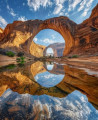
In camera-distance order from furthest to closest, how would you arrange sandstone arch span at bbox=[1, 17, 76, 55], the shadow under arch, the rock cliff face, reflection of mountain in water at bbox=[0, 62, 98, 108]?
the shadow under arch < sandstone arch span at bbox=[1, 17, 76, 55] < the rock cliff face < reflection of mountain in water at bbox=[0, 62, 98, 108]

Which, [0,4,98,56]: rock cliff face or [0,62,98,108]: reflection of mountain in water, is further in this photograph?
[0,4,98,56]: rock cliff face

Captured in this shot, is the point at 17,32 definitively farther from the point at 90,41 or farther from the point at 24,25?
the point at 90,41

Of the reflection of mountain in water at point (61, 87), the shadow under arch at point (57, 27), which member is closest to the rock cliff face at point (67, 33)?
the shadow under arch at point (57, 27)

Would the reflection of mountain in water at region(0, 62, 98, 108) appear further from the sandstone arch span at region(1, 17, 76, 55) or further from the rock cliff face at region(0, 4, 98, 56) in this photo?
the sandstone arch span at region(1, 17, 76, 55)

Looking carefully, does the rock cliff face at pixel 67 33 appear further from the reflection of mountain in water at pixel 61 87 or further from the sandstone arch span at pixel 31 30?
the reflection of mountain in water at pixel 61 87

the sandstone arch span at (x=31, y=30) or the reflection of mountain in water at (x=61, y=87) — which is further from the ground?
the sandstone arch span at (x=31, y=30)

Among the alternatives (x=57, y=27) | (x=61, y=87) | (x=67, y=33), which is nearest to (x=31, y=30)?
(x=57, y=27)

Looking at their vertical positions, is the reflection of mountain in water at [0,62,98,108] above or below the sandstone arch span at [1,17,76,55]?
below

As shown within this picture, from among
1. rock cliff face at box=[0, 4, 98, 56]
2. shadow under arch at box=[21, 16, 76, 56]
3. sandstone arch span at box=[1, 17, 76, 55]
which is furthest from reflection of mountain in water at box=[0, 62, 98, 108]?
shadow under arch at box=[21, 16, 76, 56]

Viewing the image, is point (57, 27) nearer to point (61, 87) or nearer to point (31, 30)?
point (31, 30)

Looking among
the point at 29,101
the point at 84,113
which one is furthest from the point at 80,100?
the point at 29,101
